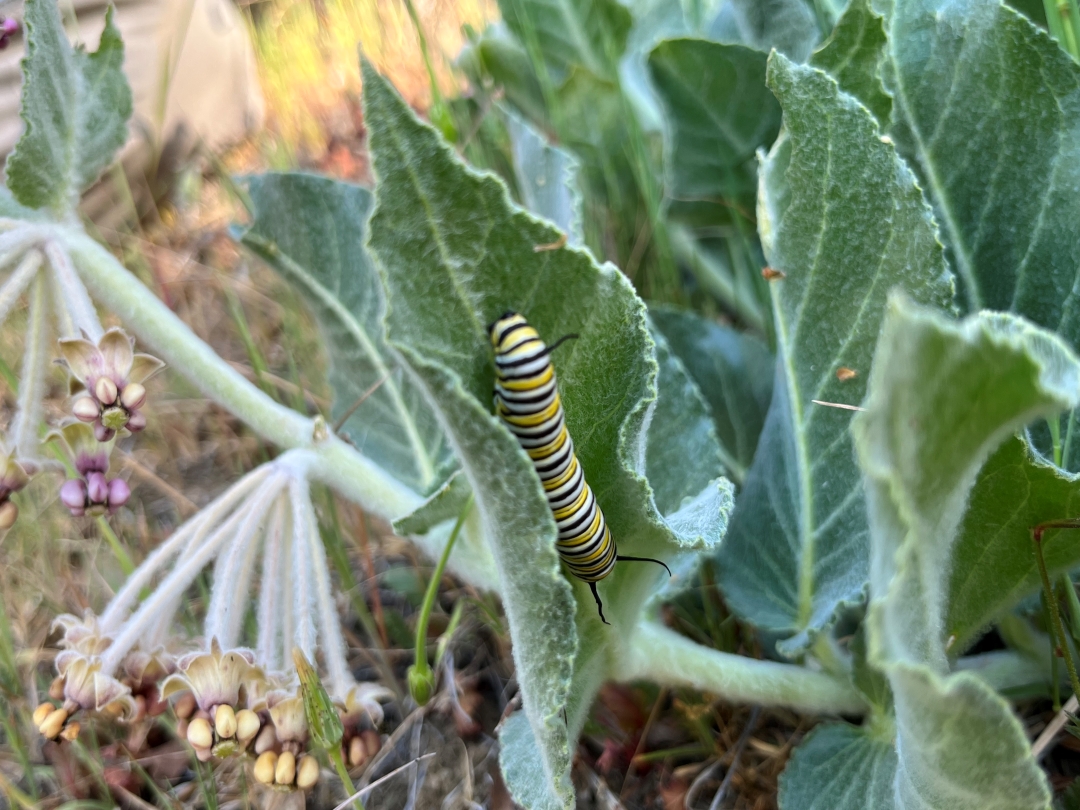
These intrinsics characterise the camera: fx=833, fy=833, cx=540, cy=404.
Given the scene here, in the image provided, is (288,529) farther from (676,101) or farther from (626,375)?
(676,101)

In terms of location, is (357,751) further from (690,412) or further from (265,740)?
(690,412)

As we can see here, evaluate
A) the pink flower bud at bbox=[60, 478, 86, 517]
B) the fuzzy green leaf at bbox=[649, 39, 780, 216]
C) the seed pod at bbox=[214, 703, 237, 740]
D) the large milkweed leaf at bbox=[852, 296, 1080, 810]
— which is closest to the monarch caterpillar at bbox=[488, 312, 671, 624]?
the large milkweed leaf at bbox=[852, 296, 1080, 810]

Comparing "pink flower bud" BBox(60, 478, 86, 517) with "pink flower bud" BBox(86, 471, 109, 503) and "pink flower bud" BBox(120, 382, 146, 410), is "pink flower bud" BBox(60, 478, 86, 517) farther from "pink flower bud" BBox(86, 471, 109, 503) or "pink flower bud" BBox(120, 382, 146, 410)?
"pink flower bud" BBox(120, 382, 146, 410)

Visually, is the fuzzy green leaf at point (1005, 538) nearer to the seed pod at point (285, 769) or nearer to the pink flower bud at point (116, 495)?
the seed pod at point (285, 769)

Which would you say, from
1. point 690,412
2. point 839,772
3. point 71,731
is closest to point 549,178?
point 690,412

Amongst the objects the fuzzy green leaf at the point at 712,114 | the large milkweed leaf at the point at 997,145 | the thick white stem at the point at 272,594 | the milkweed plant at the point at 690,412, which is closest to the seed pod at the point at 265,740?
the milkweed plant at the point at 690,412
